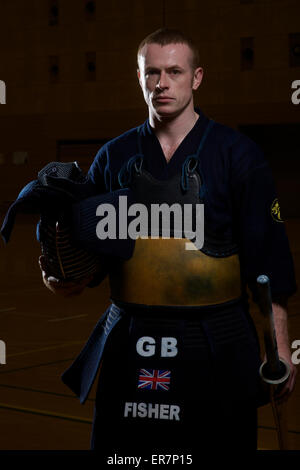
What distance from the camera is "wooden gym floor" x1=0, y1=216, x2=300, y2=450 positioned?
448cm

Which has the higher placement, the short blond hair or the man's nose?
the short blond hair

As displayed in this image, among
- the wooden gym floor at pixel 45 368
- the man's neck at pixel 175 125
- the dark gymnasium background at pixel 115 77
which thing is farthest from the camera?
the dark gymnasium background at pixel 115 77

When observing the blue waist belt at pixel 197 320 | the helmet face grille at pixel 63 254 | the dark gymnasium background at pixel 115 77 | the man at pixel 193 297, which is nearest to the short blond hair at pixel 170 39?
the man at pixel 193 297

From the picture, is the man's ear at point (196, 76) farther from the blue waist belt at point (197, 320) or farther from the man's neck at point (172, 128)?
the blue waist belt at point (197, 320)

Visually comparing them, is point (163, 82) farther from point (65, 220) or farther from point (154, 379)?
point (154, 379)

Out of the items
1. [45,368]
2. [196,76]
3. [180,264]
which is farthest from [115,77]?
[180,264]

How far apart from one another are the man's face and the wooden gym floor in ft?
4.21

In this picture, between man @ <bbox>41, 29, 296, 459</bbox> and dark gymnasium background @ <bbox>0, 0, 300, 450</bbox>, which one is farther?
dark gymnasium background @ <bbox>0, 0, 300, 450</bbox>

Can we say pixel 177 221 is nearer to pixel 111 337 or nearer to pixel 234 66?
pixel 111 337

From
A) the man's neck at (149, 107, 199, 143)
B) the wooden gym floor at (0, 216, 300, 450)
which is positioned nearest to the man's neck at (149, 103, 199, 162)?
the man's neck at (149, 107, 199, 143)

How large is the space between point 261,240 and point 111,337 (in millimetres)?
581

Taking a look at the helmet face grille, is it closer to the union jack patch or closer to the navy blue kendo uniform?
the navy blue kendo uniform

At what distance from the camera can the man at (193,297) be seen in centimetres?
247

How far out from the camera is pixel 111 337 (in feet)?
8.51
